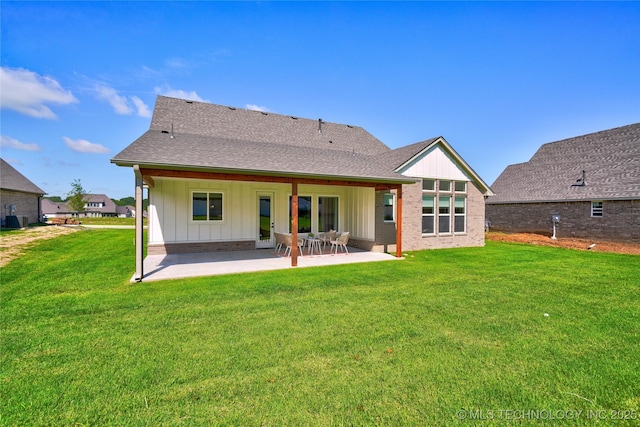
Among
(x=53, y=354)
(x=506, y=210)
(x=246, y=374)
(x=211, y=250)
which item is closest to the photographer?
(x=246, y=374)

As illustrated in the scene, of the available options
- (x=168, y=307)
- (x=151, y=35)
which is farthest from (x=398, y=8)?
(x=168, y=307)

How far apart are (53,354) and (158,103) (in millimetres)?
12944

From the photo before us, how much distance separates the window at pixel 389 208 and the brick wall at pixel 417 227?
0.70ft

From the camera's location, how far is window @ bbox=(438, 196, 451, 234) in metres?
14.0

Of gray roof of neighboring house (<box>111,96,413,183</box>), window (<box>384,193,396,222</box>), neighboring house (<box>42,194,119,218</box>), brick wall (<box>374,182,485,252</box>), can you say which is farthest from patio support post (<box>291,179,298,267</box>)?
neighboring house (<box>42,194,119,218</box>)

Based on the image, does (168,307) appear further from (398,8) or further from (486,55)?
(486,55)

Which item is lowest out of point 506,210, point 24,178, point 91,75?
point 506,210

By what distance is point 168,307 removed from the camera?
17.9 feet

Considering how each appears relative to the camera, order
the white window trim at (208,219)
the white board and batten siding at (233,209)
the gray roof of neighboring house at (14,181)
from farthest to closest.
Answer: the gray roof of neighboring house at (14,181) → the white window trim at (208,219) → the white board and batten siding at (233,209)

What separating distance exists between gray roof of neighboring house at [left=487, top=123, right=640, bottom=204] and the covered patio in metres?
15.3

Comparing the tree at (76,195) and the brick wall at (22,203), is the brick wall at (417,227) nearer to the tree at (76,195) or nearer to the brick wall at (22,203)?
the brick wall at (22,203)

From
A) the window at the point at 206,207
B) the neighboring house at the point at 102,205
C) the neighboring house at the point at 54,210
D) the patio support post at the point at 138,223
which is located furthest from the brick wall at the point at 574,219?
the neighboring house at the point at 102,205

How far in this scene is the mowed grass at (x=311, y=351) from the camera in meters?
2.69

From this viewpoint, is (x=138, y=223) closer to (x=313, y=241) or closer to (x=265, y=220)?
(x=265, y=220)
